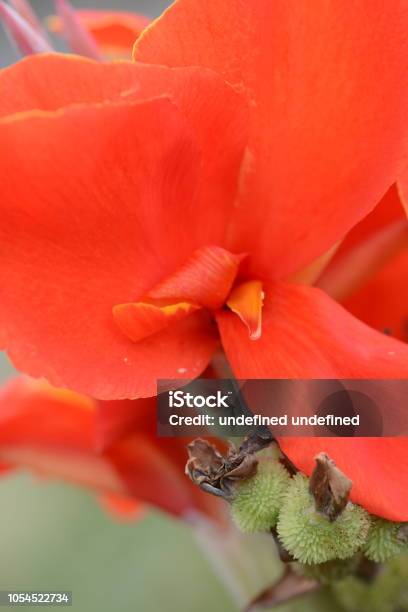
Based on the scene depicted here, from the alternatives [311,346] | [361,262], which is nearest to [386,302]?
[361,262]

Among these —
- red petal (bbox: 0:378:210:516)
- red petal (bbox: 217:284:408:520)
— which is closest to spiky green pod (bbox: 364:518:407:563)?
red petal (bbox: 217:284:408:520)

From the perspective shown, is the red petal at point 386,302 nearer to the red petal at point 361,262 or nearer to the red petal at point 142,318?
the red petal at point 361,262

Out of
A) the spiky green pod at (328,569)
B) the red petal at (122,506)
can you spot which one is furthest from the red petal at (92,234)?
the red petal at (122,506)

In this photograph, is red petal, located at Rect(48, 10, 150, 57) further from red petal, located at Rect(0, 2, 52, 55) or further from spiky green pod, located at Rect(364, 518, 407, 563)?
spiky green pod, located at Rect(364, 518, 407, 563)

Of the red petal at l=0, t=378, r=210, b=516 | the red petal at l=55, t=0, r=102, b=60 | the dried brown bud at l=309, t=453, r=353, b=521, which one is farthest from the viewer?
the red petal at l=0, t=378, r=210, b=516

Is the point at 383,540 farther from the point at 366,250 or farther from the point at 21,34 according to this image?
the point at 21,34
